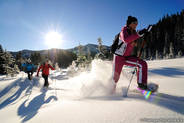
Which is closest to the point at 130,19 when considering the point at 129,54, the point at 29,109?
the point at 129,54

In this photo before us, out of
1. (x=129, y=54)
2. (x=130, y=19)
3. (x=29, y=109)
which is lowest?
(x=29, y=109)

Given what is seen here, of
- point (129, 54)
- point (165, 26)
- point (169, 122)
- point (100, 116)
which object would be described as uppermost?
point (165, 26)

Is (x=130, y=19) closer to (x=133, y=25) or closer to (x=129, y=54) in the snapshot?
(x=133, y=25)

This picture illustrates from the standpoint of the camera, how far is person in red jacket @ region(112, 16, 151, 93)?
2.80 metres

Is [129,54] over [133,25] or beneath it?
beneath

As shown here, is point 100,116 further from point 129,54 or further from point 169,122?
point 129,54

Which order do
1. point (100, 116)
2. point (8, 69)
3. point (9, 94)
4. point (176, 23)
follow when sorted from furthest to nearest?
point (176, 23), point (8, 69), point (9, 94), point (100, 116)

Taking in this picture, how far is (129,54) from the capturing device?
3299mm

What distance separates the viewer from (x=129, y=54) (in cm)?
330

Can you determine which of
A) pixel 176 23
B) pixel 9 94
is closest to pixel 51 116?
pixel 9 94

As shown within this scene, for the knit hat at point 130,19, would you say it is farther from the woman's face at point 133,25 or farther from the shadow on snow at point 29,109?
the shadow on snow at point 29,109

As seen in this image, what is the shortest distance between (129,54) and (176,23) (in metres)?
86.4

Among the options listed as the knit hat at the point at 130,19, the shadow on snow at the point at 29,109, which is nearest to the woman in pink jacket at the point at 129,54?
the knit hat at the point at 130,19

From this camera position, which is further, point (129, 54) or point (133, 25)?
point (129, 54)
